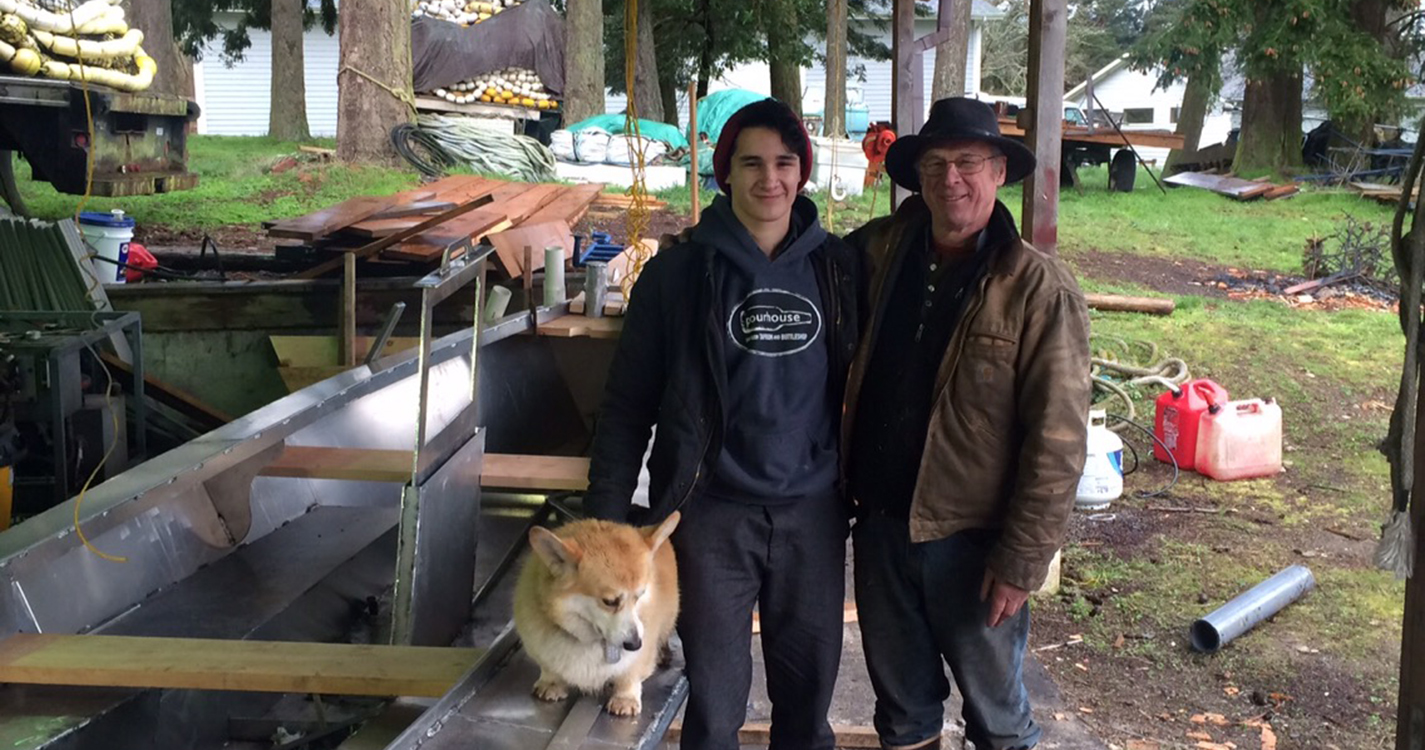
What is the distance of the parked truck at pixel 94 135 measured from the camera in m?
6.96

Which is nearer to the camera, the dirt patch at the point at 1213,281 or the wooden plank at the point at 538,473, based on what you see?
the wooden plank at the point at 538,473

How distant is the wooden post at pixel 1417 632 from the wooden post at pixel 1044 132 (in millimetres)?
2319

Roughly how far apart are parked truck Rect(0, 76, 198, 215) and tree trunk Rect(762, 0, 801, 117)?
15728mm

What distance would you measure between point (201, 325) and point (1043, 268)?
202 inches

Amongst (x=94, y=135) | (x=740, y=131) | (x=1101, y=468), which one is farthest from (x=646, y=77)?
(x=740, y=131)

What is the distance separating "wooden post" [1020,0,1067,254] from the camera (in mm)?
4621

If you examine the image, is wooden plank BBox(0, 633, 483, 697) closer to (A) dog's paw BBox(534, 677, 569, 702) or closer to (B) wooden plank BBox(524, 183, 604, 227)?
(A) dog's paw BBox(534, 677, 569, 702)

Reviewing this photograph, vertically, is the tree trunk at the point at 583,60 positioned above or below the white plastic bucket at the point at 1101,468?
above

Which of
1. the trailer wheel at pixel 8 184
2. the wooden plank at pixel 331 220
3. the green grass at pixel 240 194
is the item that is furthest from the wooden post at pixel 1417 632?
the green grass at pixel 240 194

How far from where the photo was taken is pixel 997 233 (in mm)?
2906

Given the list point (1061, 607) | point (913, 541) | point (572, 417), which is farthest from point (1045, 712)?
point (572, 417)

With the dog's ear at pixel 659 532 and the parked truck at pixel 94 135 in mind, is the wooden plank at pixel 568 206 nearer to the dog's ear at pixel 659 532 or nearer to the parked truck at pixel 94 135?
the parked truck at pixel 94 135

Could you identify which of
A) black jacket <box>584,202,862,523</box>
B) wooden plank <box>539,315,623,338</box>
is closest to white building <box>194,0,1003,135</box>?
wooden plank <box>539,315,623,338</box>

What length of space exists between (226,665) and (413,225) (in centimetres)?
462
